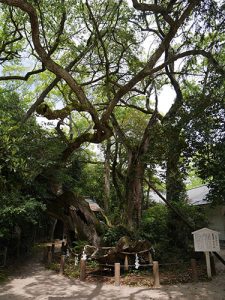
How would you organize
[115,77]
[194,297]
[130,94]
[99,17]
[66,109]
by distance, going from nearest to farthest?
[194,297] → [66,109] → [99,17] → [115,77] → [130,94]

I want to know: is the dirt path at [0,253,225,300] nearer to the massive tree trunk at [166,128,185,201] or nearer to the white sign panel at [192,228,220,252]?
the white sign panel at [192,228,220,252]

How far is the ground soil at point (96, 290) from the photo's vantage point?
852 centimetres

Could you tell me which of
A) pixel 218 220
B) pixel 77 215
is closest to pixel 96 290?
pixel 77 215

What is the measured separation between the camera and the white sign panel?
34.4ft

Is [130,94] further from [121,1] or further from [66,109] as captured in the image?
[66,109]

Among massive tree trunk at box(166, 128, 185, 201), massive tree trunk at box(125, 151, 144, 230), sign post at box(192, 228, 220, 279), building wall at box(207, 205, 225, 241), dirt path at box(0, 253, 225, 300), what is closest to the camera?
dirt path at box(0, 253, 225, 300)

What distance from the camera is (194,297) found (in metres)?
8.29

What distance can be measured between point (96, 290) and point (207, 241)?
4461mm

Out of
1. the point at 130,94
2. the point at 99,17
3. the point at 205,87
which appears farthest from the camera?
the point at 130,94

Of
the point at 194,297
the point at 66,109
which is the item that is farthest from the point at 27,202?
the point at 194,297

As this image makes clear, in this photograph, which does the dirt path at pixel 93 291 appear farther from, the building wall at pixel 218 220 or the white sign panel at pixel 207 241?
the building wall at pixel 218 220

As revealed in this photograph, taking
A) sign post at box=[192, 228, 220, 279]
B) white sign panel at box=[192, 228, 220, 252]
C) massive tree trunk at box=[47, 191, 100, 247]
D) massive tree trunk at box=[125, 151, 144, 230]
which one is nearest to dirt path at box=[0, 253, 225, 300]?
sign post at box=[192, 228, 220, 279]

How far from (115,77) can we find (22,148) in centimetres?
768

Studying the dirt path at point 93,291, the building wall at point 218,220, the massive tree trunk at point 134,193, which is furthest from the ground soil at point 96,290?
the building wall at point 218,220
